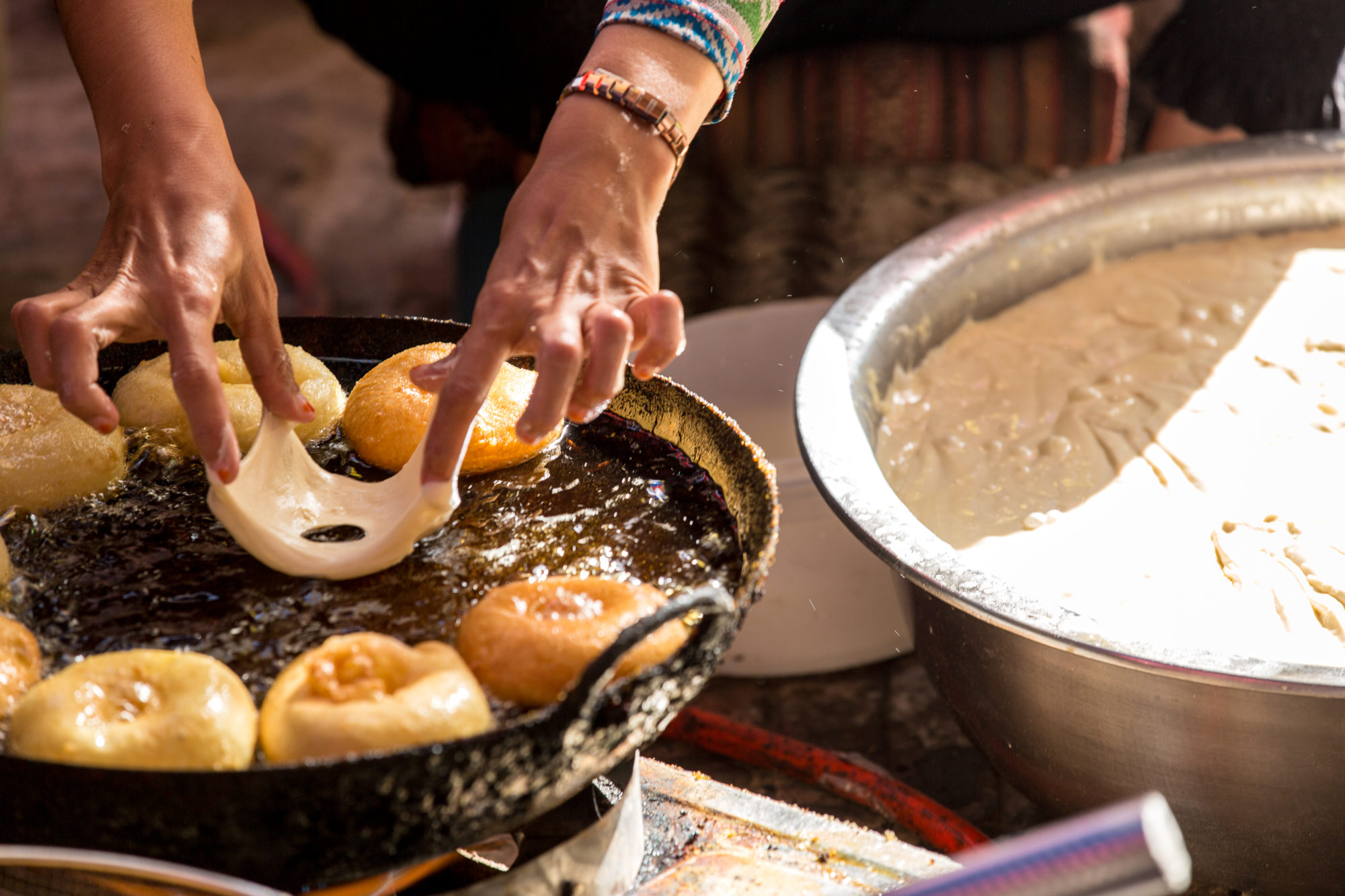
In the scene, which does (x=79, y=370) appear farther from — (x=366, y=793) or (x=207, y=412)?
(x=366, y=793)

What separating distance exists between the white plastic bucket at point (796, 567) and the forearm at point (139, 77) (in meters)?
1.29

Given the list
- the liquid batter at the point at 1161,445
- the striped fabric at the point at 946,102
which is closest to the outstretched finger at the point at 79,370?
the liquid batter at the point at 1161,445

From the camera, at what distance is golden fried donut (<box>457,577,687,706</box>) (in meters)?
1.04

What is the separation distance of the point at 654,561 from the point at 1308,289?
191 cm

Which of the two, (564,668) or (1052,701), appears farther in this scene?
(1052,701)

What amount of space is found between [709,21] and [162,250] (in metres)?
0.77

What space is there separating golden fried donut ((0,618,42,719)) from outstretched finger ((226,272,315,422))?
0.38m

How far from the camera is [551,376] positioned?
1129mm

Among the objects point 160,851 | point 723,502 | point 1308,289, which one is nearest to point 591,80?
point 723,502

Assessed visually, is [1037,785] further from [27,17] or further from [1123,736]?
[27,17]

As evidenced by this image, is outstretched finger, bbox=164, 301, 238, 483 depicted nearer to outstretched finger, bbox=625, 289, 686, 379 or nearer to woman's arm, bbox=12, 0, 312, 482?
woman's arm, bbox=12, 0, 312, 482

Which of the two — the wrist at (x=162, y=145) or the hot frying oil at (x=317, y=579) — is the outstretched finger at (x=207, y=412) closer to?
the hot frying oil at (x=317, y=579)

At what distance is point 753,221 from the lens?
12.6ft

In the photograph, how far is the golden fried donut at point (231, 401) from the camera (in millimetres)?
1471
